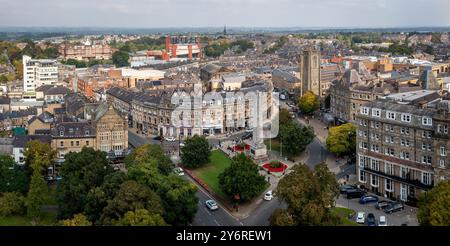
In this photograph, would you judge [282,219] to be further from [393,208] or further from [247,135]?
[247,135]

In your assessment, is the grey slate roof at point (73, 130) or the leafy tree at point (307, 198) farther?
the grey slate roof at point (73, 130)

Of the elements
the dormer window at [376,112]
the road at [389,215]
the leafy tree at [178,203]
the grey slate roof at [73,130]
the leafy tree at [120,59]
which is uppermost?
the leafy tree at [120,59]

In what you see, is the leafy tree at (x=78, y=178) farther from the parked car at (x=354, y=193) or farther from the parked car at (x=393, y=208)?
the parked car at (x=393, y=208)

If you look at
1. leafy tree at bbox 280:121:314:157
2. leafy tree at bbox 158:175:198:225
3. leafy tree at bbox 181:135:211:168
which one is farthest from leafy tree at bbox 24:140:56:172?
leafy tree at bbox 280:121:314:157

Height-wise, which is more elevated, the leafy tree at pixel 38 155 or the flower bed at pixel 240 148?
the leafy tree at pixel 38 155

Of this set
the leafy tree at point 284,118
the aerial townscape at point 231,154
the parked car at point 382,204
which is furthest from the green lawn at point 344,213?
the leafy tree at point 284,118

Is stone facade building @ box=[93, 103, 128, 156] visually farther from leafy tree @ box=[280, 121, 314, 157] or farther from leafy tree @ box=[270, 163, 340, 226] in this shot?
leafy tree @ box=[270, 163, 340, 226]

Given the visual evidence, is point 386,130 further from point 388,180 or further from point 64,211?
point 64,211
